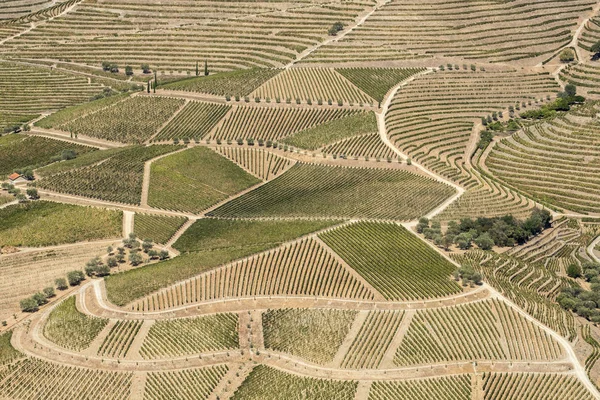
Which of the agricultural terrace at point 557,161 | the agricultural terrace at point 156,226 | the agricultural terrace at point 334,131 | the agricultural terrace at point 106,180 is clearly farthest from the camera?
the agricultural terrace at point 334,131

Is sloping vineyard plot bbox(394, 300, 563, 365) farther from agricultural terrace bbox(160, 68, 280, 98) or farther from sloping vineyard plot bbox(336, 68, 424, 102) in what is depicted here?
agricultural terrace bbox(160, 68, 280, 98)

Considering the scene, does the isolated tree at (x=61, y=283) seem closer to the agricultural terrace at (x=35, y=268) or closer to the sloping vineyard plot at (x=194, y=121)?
the agricultural terrace at (x=35, y=268)

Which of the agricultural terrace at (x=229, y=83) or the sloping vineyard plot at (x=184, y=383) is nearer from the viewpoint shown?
the sloping vineyard plot at (x=184, y=383)

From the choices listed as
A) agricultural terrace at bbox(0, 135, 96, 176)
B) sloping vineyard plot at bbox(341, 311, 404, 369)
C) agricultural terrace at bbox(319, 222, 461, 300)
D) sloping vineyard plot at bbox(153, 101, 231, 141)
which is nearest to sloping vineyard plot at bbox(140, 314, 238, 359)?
sloping vineyard plot at bbox(341, 311, 404, 369)

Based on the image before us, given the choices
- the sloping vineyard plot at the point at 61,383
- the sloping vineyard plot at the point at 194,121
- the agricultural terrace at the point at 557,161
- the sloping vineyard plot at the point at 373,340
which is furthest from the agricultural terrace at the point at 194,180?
the agricultural terrace at the point at 557,161

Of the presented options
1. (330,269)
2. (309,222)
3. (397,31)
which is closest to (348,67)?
(397,31)

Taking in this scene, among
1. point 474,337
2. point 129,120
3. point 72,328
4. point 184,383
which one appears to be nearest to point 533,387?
point 474,337
